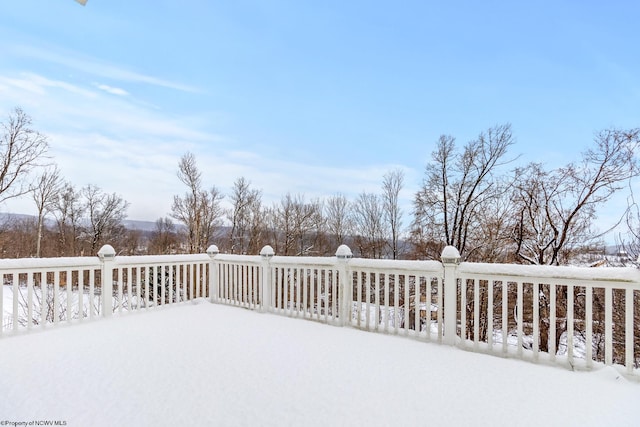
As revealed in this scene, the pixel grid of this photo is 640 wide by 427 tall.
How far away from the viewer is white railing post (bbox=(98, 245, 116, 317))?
3.88 metres

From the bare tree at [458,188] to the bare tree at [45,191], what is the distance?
44.1 ft

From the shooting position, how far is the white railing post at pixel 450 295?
2994 mm

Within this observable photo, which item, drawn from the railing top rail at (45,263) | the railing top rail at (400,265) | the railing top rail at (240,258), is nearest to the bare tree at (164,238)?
the railing top rail at (240,258)

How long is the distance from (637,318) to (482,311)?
357cm

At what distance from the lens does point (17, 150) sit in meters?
10.7

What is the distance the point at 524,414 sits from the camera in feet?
5.94

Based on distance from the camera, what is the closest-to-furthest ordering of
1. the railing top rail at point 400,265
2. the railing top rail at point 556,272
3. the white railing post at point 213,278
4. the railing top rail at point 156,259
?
the railing top rail at point 556,272
the railing top rail at point 400,265
the railing top rail at point 156,259
the white railing post at point 213,278

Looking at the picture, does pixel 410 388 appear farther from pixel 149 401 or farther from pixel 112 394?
pixel 112 394

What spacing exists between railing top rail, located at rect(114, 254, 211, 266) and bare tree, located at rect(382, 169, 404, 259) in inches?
475

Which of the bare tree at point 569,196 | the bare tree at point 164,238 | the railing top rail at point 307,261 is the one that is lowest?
the bare tree at point 164,238

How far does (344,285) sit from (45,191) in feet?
46.9

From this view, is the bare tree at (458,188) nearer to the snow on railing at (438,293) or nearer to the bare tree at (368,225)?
the bare tree at (368,225)

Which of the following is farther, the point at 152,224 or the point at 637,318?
the point at 152,224

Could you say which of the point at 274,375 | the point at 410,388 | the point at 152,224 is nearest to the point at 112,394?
the point at 274,375
